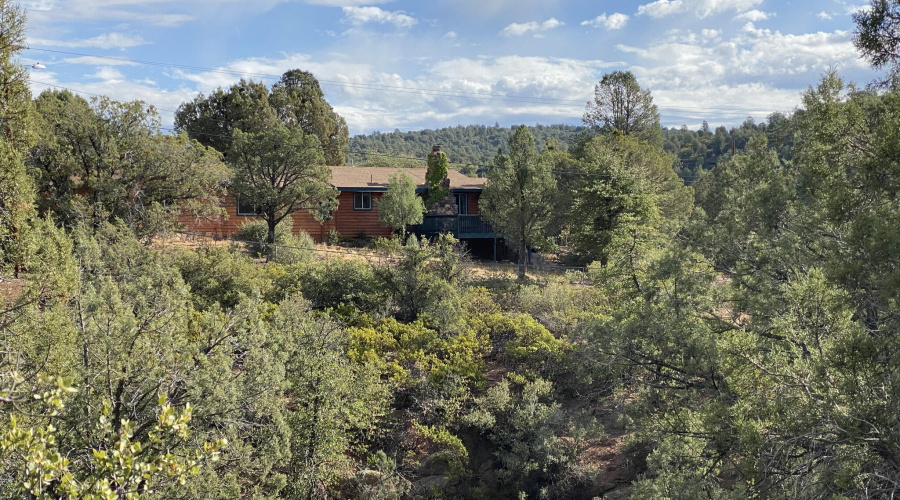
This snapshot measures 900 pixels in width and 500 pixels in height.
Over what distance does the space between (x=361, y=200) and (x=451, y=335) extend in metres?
16.3

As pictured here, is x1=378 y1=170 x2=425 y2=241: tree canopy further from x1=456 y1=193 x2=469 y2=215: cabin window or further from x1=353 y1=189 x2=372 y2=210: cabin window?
x1=456 y1=193 x2=469 y2=215: cabin window

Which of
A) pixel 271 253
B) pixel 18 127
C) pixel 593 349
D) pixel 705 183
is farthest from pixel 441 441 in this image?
pixel 705 183

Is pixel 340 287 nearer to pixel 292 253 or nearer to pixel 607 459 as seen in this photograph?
pixel 292 253

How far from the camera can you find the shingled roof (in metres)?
29.6

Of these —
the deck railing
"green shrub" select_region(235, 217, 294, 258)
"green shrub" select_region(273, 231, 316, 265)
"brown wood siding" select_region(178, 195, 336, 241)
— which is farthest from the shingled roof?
"green shrub" select_region(273, 231, 316, 265)

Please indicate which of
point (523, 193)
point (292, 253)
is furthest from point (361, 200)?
point (523, 193)

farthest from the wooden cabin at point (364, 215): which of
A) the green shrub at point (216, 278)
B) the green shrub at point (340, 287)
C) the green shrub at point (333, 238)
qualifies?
the green shrub at point (216, 278)

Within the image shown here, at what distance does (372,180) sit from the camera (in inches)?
1222

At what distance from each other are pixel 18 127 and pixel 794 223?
1423 centimetres

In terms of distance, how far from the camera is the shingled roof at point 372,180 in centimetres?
2965

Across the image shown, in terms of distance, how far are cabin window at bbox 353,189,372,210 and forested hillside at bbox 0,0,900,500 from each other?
6306 mm

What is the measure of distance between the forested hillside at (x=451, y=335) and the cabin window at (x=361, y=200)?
6.31 meters

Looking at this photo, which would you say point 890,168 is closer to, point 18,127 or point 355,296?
point 18,127

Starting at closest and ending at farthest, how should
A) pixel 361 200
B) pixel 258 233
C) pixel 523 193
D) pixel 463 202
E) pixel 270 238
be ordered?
pixel 523 193, pixel 270 238, pixel 258 233, pixel 361 200, pixel 463 202
